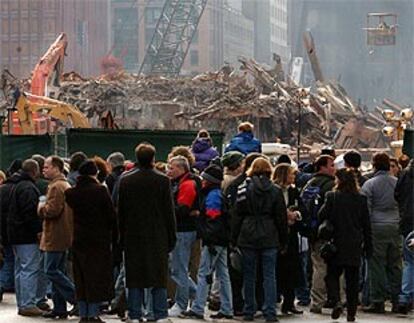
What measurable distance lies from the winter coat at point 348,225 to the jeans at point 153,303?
75.4 inches

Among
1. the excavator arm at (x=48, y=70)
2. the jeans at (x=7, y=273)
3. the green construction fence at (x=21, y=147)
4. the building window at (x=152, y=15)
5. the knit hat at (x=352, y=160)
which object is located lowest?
the jeans at (x=7, y=273)

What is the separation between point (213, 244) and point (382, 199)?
83.8 inches

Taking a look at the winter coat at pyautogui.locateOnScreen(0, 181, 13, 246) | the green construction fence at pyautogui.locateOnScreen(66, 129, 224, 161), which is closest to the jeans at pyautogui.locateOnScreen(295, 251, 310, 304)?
the winter coat at pyautogui.locateOnScreen(0, 181, 13, 246)

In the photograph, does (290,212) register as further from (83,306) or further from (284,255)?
(83,306)

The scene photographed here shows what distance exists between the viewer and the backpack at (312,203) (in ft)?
52.0

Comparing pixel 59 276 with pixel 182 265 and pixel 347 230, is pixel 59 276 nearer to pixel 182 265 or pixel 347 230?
pixel 182 265

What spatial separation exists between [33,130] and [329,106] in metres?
23.0

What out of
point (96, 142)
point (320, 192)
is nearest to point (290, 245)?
point (320, 192)

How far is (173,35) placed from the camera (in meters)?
105

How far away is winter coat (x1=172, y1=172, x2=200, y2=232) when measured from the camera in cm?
1546

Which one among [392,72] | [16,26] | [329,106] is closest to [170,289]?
[329,106]

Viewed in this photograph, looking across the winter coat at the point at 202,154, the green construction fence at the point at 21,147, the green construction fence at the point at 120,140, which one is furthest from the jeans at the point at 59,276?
the green construction fence at the point at 21,147

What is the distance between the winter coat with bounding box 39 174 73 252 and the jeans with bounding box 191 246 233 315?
1496mm

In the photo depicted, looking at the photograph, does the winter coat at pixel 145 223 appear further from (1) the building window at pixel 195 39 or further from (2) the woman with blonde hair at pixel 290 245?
(1) the building window at pixel 195 39
